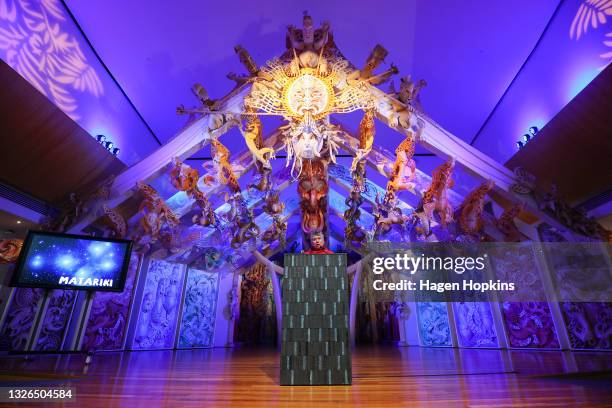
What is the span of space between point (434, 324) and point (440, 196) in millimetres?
4604

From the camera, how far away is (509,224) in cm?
561

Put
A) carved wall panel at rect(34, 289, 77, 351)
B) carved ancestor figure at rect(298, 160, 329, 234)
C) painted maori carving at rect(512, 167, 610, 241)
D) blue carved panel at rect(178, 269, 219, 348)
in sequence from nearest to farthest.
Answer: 1. painted maori carving at rect(512, 167, 610, 241)
2. carved wall panel at rect(34, 289, 77, 351)
3. carved ancestor figure at rect(298, 160, 329, 234)
4. blue carved panel at rect(178, 269, 219, 348)

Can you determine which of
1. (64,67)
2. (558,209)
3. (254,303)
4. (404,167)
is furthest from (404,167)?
(254,303)

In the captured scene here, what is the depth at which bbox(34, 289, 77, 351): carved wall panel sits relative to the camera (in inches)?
219

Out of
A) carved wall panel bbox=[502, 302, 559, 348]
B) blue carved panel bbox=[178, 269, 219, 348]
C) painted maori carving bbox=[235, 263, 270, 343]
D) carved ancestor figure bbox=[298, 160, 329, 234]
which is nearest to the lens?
carved wall panel bbox=[502, 302, 559, 348]

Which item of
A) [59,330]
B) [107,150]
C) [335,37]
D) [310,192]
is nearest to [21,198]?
[107,150]

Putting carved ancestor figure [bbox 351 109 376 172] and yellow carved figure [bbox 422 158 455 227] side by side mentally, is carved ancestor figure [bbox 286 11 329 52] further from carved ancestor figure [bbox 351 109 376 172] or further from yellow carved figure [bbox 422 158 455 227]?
yellow carved figure [bbox 422 158 455 227]

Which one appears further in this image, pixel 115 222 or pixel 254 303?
pixel 254 303

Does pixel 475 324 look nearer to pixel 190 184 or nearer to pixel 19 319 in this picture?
pixel 190 184

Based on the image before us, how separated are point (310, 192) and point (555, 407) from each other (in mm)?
4990

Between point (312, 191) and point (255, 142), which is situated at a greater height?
point (255, 142)

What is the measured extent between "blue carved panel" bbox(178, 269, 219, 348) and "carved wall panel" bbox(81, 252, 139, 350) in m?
1.52

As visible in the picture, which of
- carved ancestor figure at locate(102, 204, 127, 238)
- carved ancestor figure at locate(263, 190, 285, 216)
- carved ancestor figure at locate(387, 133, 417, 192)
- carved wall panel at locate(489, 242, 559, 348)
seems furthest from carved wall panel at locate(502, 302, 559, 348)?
carved ancestor figure at locate(102, 204, 127, 238)

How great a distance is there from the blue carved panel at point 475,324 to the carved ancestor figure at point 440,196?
303cm
